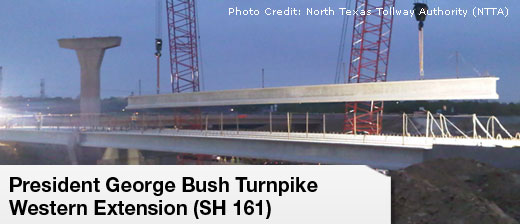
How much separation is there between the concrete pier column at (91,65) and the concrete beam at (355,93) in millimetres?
21597

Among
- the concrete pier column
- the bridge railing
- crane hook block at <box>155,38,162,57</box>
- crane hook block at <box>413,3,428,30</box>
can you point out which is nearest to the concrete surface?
the bridge railing

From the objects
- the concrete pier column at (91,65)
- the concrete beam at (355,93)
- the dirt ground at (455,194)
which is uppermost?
the concrete pier column at (91,65)

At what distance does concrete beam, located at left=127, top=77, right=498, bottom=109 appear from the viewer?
22875 millimetres

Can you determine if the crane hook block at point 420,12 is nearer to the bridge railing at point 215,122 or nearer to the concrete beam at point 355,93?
the bridge railing at point 215,122

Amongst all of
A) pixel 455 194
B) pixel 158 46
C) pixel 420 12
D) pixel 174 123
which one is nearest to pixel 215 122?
pixel 174 123

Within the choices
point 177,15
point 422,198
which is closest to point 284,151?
point 422,198

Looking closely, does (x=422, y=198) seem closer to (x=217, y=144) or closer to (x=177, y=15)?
(x=217, y=144)

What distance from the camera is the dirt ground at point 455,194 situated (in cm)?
Answer: 1043

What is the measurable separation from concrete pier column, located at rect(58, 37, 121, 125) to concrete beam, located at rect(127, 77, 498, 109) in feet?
70.9

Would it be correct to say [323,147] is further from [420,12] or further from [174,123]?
[174,123]

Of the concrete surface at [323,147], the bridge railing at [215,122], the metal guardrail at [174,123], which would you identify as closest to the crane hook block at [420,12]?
the metal guardrail at [174,123]

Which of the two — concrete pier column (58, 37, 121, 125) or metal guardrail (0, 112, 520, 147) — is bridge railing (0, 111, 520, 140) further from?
concrete pier column (58, 37, 121, 125)

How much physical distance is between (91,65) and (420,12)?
4114cm

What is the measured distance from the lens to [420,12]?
3500cm
